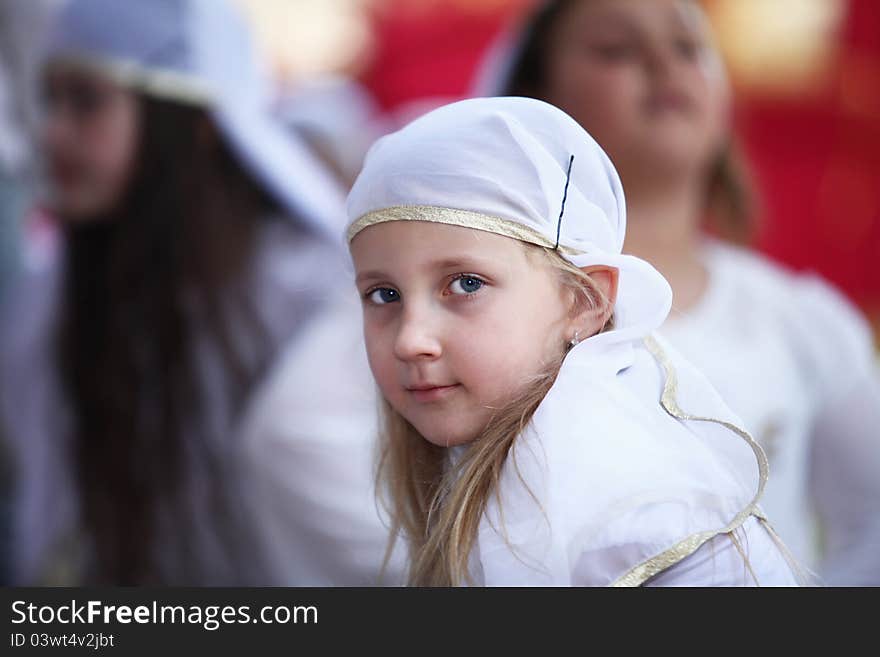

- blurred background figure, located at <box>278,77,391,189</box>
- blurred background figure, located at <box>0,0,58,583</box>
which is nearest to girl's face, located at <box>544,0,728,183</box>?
blurred background figure, located at <box>278,77,391,189</box>

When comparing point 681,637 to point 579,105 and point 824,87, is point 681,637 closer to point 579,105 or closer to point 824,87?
point 579,105

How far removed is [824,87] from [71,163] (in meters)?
1.82

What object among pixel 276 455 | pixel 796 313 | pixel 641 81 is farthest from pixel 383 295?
pixel 276 455

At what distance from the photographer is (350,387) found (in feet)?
4.14

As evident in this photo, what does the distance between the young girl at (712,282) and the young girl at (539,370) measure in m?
0.15

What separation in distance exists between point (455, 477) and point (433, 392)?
58 millimetres

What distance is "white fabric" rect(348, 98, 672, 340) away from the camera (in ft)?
1.92

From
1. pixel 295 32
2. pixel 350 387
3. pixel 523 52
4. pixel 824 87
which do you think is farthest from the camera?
pixel 295 32

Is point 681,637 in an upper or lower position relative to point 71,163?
lower

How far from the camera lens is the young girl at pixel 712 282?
861 millimetres

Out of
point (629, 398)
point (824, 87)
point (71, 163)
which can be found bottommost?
point (629, 398)

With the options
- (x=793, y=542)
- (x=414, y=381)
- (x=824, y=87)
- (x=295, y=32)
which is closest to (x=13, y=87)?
(x=414, y=381)

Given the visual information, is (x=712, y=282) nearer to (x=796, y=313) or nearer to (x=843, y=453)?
(x=796, y=313)

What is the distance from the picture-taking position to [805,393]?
1022mm
